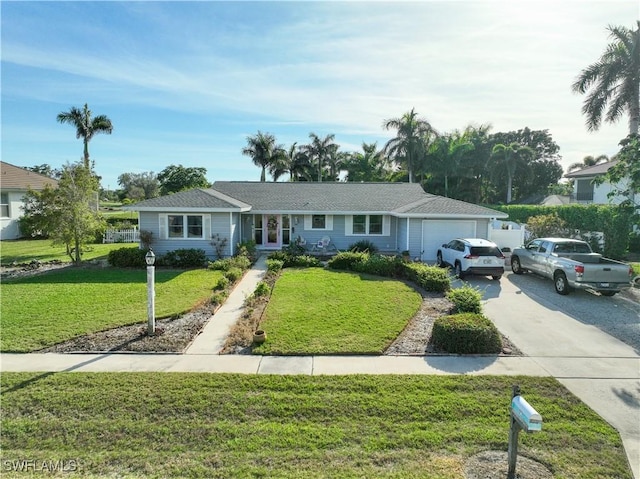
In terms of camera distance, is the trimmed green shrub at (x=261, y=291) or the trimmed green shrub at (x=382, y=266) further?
the trimmed green shrub at (x=382, y=266)

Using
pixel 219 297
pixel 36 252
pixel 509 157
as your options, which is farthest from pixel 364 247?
pixel 509 157

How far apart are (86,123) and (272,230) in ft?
84.0

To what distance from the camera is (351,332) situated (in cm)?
880

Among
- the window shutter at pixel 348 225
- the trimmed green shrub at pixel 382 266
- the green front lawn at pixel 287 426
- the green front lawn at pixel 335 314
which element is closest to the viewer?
the green front lawn at pixel 287 426

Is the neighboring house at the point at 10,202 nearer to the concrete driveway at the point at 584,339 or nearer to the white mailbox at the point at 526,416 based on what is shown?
the concrete driveway at the point at 584,339

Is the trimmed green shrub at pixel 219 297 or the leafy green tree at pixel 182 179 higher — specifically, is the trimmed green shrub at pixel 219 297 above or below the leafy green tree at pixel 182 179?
below

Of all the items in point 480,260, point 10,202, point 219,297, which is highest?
point 10,202

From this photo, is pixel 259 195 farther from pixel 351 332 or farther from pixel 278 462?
pixel 278 462

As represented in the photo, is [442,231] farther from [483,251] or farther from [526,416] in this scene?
[526,416]

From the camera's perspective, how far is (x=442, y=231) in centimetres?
1930

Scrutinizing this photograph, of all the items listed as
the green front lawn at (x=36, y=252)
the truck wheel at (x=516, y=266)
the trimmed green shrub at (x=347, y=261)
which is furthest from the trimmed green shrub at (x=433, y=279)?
the green front lawn at (x=36, y=252)

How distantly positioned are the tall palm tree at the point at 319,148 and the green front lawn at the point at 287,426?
46.2 metres

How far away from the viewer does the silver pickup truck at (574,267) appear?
12.1 metres

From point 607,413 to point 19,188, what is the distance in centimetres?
3363
